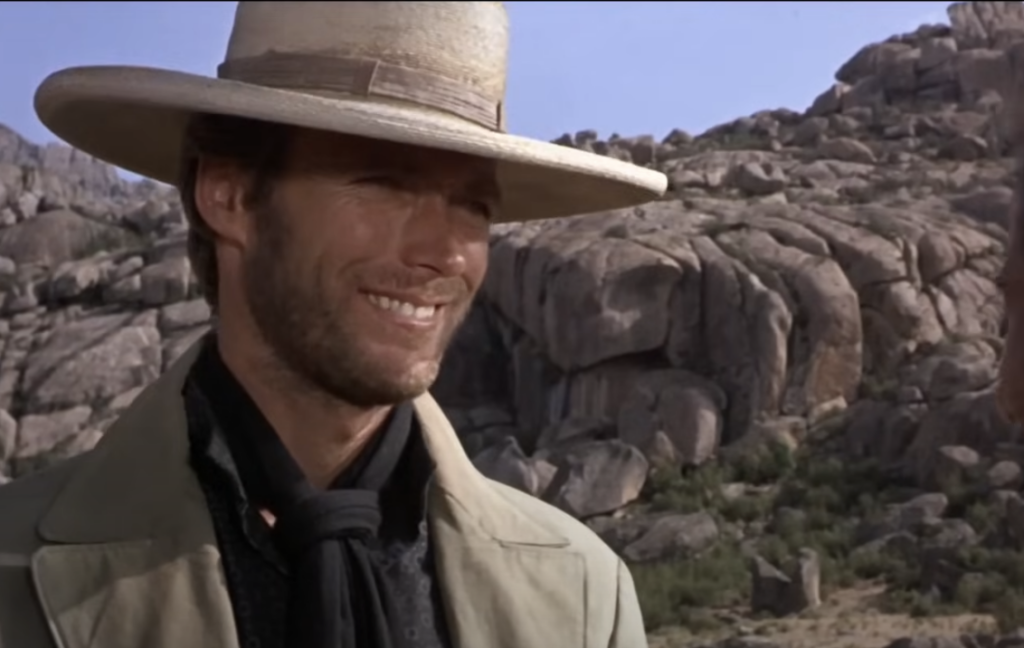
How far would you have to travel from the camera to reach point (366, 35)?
2316mm

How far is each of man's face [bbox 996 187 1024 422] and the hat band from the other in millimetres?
961

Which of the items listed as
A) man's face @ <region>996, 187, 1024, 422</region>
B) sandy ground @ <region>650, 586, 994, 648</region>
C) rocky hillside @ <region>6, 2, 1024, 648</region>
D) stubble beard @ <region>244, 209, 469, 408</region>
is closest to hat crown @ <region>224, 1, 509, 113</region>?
stubble beard @ <region>244, 209, 469, 408</region>

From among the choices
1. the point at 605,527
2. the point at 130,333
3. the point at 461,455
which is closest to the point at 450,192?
the point at 461,455

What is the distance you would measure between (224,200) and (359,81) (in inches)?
10.7

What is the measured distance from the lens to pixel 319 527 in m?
2.25

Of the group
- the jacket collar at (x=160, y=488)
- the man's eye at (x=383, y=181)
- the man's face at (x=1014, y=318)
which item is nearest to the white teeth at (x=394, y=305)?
the man's eye at (x=383, y=181)

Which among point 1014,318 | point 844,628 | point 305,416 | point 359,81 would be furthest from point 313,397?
point 844,628

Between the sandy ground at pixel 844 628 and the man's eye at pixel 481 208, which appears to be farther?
the sandy ground at pixel 844 628

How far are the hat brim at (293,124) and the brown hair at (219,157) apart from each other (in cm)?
4

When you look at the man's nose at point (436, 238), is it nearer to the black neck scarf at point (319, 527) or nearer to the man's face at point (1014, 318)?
the black neck scarf at point (319, 527)

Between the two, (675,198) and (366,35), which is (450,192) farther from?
(675,198)

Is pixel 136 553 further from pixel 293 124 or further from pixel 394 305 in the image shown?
pixel 293 124

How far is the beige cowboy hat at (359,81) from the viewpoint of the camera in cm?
223

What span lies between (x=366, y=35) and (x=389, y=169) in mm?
179
